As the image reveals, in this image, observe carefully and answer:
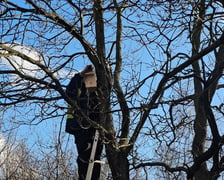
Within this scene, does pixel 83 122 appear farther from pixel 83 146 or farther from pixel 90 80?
pixel 90 80

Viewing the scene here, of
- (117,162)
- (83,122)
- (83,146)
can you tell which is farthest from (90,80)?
(117,162)

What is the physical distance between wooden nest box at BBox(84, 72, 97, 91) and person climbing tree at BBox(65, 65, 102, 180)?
0.01 meters

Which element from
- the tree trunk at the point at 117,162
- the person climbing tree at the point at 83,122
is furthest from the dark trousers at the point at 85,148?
the tree trunk at the point at 117,162

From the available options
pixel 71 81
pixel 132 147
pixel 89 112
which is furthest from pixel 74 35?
pixel 132 147

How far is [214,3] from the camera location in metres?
5.92

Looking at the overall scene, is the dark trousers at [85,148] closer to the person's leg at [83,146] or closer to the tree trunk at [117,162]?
the person's leg at [83,146]

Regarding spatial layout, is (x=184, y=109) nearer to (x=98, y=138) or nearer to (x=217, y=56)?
(x=217, y=56)

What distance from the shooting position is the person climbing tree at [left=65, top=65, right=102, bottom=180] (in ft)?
17.2

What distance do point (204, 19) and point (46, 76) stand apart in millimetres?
2156

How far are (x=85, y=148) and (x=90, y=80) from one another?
849mm

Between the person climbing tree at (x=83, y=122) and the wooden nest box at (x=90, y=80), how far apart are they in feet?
0.05

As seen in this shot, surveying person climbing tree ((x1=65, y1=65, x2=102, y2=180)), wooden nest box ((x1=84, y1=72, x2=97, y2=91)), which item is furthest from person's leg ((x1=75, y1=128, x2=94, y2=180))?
wooden nest box ((x1=84, y1=72, x2=97, y2=91))

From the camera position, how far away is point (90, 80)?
548cm

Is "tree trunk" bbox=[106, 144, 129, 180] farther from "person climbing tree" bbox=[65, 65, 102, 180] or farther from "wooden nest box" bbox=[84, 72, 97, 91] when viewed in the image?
"wooden nest box" bbox=[84, 72, 97, 91]
